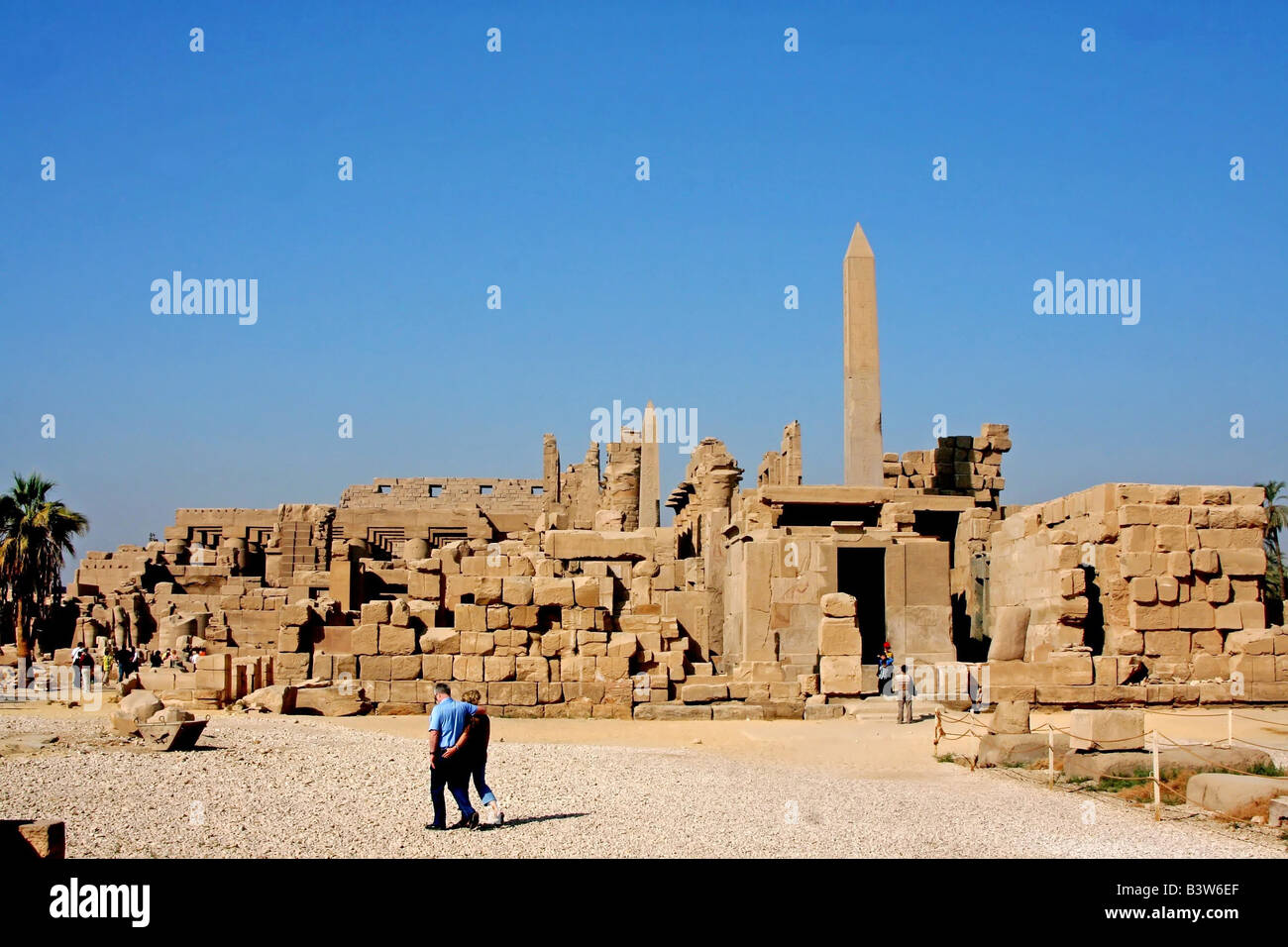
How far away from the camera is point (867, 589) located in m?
22.9

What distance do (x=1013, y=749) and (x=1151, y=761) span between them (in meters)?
1.37

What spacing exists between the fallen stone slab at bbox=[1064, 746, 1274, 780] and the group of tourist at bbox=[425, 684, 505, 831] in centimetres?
528

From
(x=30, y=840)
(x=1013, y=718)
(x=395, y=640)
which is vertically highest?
(x=30, y=840)

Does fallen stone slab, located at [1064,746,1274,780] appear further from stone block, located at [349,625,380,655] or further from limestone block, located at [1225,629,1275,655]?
stone block, located at [349,625,380,655]

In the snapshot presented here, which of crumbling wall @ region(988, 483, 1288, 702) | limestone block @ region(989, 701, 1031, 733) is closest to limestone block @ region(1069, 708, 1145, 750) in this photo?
limestone block @ region(989, 701, 1031, 733)

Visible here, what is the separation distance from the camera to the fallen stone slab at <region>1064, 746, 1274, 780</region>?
10.2 m

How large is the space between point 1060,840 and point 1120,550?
781 centimetres

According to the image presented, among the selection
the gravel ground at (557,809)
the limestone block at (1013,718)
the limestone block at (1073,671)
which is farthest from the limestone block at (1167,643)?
the gravel ground at (557,809)

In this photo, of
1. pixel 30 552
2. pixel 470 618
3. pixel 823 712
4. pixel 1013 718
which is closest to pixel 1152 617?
pixel 1013 718

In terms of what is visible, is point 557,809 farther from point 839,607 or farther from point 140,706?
point 839,607
